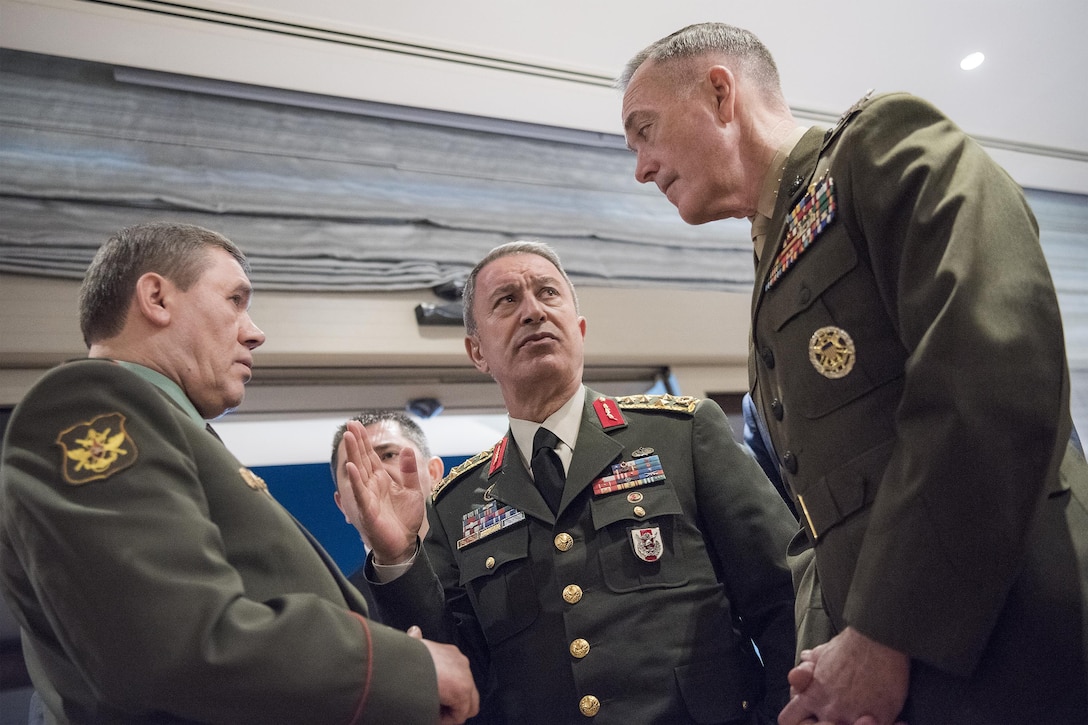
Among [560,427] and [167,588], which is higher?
[560,427]

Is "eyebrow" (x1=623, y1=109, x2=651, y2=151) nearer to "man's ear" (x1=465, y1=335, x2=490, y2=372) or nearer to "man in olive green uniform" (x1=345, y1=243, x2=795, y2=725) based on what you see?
"man in olive green uniform" (x1=345, y1=243, x2=795, y2=725)

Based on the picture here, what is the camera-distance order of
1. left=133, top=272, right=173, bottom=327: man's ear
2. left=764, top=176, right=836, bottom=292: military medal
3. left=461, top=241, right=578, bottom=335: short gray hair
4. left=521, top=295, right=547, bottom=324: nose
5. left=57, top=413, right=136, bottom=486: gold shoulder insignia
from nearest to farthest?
left=57, top=413, right=136, bottom=486: gold shoulder insignia < left=764, top=176, right=836, bottom=292: military medal < left=133, top=272, right=173, bottom=327: man's ear < left=521, top=295, right=547, bottom=324: nose < left=461, top=241, right=578, bottom=335: short gray hair

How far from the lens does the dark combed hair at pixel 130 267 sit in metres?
1.37

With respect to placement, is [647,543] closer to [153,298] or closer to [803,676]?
[803,676]

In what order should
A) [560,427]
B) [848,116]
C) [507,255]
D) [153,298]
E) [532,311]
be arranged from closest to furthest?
[848,116] → [153,298] → [560,427] → [532,311] → [507,255]

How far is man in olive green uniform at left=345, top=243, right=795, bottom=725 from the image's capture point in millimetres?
1477

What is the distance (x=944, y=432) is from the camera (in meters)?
0.92

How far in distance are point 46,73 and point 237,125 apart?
0.57 m

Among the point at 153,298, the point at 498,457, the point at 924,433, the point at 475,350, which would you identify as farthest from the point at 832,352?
the point at 475,350

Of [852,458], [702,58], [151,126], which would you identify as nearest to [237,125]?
[151,126]

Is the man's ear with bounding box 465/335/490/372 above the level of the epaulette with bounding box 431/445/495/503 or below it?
above

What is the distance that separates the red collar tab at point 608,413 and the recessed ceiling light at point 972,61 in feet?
7.56

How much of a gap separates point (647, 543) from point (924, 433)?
27.8 inches

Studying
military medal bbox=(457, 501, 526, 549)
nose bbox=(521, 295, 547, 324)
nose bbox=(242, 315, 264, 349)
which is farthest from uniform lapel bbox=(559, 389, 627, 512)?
nose bbox=(242, 315, 264, 349)
